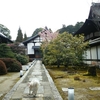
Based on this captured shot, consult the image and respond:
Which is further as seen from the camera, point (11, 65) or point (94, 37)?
point (94, 37)


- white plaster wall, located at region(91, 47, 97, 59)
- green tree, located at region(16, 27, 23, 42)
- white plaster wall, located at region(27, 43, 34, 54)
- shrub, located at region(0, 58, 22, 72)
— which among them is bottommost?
shrub, located at region(0, 58, 22, 72)

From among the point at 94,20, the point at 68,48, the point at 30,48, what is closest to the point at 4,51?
the point at 68,48

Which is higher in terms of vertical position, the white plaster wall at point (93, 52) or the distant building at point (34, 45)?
the distant building at point (34, 45)

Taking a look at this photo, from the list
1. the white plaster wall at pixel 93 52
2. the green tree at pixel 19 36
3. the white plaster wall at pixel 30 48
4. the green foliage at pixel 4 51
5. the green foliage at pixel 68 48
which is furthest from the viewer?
the green tree at pixel 19 36

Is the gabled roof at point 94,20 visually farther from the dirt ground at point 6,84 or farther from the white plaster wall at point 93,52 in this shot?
the dirt ground at point 6,84

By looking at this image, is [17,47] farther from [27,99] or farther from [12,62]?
[27,99]

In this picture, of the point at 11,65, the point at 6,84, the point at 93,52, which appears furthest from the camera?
the point at 93,52

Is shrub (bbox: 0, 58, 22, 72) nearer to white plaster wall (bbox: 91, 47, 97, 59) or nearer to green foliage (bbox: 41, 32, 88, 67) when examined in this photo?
green foliage (bbox: 41, 32, 88, 67)

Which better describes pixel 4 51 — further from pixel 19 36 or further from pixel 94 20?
pixel 19 36

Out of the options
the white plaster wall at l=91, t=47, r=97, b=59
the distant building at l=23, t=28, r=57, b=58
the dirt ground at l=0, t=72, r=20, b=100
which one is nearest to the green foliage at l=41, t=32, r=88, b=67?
the white plaster wall at l=91, t=47, r=97, b=59

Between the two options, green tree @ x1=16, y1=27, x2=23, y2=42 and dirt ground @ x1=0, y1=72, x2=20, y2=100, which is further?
green tree @ x1=16, y1=27, x2=23, y2=42

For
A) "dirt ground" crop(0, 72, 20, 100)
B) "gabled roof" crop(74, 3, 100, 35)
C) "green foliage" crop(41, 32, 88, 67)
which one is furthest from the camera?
"green foliage" crop(41, 32, 88, 67)

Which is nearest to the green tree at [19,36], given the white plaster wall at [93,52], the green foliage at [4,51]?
the green foliage at [4,51]

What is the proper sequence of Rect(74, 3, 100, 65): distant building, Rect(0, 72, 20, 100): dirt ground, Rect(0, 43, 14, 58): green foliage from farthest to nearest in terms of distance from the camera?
Rect(0, 43, 14, 58): green foliage, Rect(74, 3, 100, 65): distant building, Rect(0, 72, 20, 100): dirt ground
